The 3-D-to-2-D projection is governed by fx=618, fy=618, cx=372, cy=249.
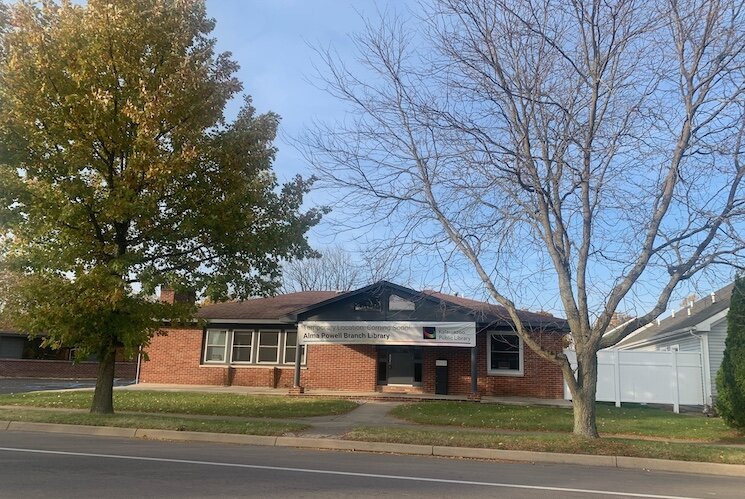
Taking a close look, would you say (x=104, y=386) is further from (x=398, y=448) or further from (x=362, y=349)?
(x=362, y=349)

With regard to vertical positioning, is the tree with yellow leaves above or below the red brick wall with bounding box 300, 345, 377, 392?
above

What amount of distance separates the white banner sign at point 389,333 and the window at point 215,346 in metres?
4.58

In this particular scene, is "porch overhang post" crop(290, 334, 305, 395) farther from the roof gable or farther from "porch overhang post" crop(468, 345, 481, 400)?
the roof gable

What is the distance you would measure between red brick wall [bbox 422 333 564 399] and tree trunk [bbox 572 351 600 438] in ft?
33.1

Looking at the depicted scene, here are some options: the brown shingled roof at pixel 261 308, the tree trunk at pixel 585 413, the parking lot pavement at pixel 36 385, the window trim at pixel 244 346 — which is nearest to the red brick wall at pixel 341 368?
the brown shingled roof at pixel 261 308

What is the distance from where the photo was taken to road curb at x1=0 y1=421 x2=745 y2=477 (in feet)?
32.7

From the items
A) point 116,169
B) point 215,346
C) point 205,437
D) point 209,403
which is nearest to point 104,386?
point 209,403

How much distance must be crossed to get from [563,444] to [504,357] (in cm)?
1154

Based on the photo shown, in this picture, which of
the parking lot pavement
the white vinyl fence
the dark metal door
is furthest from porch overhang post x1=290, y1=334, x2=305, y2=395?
the parking lot pavement

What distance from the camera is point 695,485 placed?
8.54m

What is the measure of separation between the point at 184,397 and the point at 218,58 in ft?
34.2

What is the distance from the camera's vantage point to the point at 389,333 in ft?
69.6

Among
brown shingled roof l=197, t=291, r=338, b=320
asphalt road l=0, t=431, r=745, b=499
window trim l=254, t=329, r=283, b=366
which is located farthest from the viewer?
window trim l=254, t=329, r=283, b=366

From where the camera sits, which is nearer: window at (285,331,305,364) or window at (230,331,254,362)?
window at (285,331,305,364)
